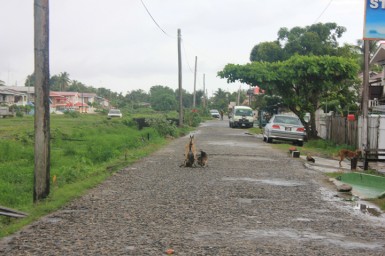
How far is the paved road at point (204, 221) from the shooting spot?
627 cm

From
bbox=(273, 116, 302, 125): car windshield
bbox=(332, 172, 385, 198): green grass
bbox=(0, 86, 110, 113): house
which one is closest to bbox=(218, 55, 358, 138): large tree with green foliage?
bbox=(273, 116, 302, 125): car windshield

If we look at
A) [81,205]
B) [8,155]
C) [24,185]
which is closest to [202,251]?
[81,205]

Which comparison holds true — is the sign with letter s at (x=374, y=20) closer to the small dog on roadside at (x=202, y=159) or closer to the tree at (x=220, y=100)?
the small dog on roadside at (x=202, y=159)

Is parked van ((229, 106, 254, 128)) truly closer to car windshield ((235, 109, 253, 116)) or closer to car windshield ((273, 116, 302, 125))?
car windshield ((235, 109, 253, 116))

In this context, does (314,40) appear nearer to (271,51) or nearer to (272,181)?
(271,51)

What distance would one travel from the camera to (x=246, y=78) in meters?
31.9

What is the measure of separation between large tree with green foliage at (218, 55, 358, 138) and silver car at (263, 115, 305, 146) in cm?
423

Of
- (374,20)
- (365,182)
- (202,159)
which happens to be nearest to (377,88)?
(374,20)

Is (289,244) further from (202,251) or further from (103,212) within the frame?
(103,212)

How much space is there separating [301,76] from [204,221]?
2477cm

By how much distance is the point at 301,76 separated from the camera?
31328 mm

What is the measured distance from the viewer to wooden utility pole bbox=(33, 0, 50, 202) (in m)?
9.05

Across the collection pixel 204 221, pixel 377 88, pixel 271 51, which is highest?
pixel 271 51

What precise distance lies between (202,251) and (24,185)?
269 inches
